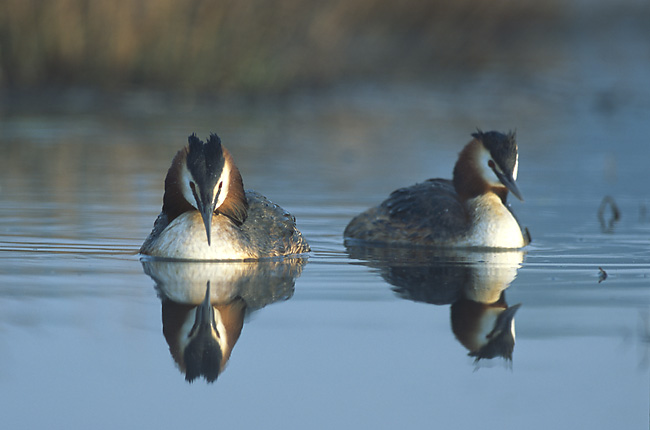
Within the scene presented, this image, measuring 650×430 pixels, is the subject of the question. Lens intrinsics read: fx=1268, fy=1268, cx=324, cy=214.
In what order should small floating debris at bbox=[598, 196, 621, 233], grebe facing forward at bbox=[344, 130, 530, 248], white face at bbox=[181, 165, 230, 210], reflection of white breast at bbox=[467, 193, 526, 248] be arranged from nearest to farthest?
1. white face at bbox=[181, 165, 230, 210]
2. reflection of white breast at bbox=[467, 193, 526, 248]
3. grebe facing forward at bbox=[344, 130, 530, 248]
4. small floating debris at bbox=[598, 196, 621, 233]

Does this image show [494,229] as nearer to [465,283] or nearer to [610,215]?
[465,283]

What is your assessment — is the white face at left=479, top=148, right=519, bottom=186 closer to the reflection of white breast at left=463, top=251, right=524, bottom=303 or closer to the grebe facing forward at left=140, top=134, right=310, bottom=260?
the reflection of white breast at left=463, top=251, right=524, bottom=303

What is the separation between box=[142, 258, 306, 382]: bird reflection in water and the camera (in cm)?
597

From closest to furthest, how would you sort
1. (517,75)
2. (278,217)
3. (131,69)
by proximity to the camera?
(278,217), (131,69), (517,75)

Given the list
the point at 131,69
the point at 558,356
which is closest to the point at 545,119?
the point at 131,69

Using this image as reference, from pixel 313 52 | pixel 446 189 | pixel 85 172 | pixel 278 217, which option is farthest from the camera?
pixel 313 52

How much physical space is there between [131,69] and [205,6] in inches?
66.4

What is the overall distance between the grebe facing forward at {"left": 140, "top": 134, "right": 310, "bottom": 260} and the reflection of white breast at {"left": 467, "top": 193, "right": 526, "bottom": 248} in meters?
1.53

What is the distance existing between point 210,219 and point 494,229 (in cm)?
253

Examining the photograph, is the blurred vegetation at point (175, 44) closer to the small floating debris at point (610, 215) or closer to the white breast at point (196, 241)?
the small floating debris at point (610, 215)

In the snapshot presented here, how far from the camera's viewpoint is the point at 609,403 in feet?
17.5

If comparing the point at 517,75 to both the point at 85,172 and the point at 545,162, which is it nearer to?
the point at 545,162

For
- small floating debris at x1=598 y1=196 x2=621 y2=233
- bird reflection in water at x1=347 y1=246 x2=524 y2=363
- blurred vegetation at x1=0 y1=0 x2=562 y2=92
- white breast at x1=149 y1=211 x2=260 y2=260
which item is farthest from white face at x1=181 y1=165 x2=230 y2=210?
blurred vegetation at x1=0 y1=0 x2=562 y2=92

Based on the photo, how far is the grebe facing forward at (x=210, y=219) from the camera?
8.35 m
